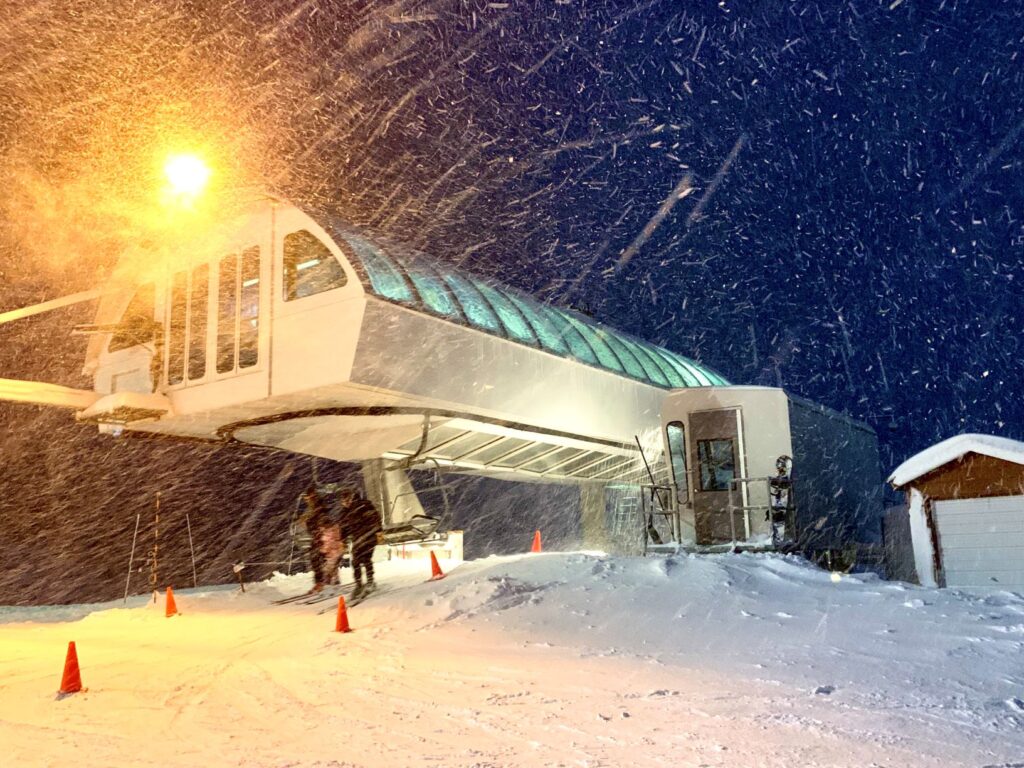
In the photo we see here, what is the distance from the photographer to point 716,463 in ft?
57.5

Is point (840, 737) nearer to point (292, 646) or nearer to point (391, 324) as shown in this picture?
point (292, 646)

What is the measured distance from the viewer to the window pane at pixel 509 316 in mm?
16250

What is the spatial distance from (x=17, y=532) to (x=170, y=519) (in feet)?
14.3

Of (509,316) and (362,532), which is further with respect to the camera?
(509,316)

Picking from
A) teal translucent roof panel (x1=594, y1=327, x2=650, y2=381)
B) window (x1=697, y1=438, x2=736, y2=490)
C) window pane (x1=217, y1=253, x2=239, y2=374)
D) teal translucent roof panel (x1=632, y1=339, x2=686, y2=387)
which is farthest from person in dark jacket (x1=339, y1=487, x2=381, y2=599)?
teal translucent roof panel (x1=632, y1=339, x2=686, y2=387)

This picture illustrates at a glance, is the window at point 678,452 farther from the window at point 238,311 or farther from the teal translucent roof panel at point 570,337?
the window at point 238,311

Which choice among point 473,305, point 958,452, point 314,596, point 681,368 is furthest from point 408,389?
point 681,368

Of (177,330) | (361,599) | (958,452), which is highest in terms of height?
(177,330)

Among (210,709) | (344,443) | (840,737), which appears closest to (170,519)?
(344,443)

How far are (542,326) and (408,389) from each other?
4.69 metres

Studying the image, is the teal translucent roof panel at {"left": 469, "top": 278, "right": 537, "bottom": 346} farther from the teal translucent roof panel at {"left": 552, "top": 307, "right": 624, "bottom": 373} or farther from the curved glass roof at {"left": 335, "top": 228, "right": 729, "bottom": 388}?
the teal translucent roof panel at {"left": 552, "top": 307, "right": 624, "bottom": 373}

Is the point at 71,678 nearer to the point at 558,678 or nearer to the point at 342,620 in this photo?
the point at 342,620

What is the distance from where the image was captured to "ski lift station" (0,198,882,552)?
1345 centimetres

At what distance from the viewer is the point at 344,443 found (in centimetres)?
1656
